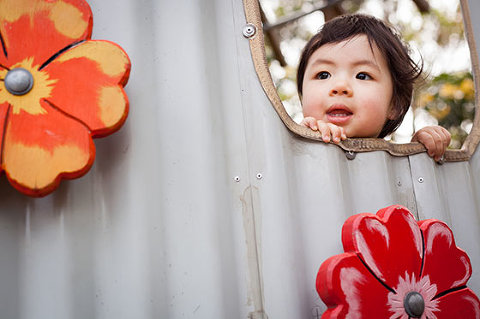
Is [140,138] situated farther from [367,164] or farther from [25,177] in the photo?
[367,164]

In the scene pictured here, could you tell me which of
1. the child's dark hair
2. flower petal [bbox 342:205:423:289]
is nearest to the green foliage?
the child's dark hair

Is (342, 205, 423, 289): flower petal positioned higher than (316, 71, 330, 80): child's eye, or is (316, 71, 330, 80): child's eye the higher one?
(316, 71, 330, 80): child's eye

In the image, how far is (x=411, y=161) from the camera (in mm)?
1434

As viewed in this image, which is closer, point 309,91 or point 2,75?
point 2,75

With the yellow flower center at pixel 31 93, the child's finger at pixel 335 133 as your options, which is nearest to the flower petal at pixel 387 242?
the child's finger at pixel 335 133

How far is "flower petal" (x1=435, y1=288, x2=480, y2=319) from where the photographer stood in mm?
1220

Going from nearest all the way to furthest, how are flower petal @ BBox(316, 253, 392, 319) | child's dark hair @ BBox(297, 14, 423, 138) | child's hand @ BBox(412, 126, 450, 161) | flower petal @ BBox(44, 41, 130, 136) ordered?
flower petal @ BBox(316, 253, 392, 319)
flower petal @ BBox(44, 41, 130, 136)
child's hand @ BBox(412, 126, 450, 161)
child's dark hair @ BBox(297, 14, 423, 138)

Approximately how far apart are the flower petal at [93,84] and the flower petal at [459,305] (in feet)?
2.99

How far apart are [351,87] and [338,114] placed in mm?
95

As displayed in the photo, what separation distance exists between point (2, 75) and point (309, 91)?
0.93 m

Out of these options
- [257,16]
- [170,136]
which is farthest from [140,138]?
[257,16]

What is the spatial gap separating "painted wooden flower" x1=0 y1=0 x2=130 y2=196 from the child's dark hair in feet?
2.67

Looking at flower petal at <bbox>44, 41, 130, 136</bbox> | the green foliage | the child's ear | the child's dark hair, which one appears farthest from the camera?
the green foliage

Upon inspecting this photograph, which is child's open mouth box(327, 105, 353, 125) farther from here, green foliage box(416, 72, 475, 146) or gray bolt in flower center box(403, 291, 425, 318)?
green foliage box(416, 72, 475, 146)
